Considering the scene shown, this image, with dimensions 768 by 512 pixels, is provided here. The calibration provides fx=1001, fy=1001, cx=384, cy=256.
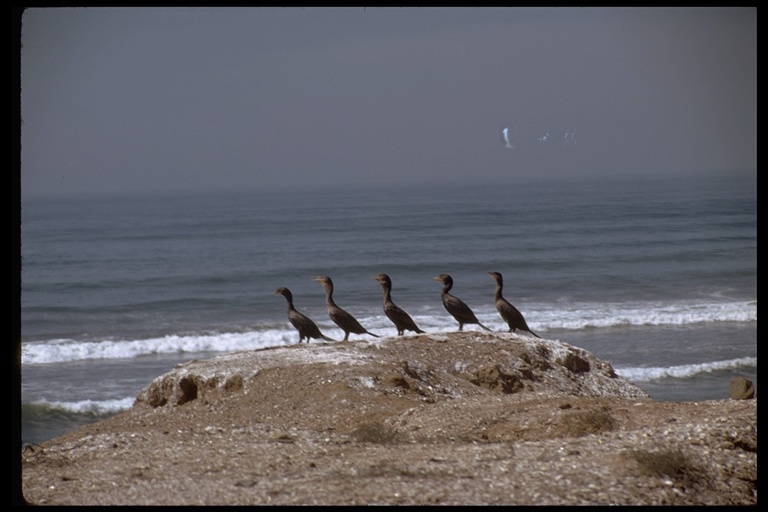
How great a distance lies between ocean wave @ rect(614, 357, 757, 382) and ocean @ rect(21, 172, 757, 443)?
0.20 feet

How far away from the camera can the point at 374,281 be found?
3703 cm

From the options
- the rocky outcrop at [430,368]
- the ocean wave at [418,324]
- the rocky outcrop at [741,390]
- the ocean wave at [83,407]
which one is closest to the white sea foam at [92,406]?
the ocean wave at [83,407]

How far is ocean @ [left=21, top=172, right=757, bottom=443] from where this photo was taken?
73.7 feet

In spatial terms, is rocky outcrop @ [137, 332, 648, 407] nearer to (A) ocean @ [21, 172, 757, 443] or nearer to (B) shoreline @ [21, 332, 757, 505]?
(B) shoreline @ [21, 332, 757, 505]

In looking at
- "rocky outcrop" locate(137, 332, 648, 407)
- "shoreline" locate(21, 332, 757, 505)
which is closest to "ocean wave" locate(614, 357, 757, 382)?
"rocky outcrop" locate(137, 332, 648, 407)

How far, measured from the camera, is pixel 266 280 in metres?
38.2

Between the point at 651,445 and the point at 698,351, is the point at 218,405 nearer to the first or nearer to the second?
the point at 651,445

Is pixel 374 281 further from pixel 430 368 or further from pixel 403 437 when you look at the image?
pixel 403 437

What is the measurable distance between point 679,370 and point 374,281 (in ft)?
57.9

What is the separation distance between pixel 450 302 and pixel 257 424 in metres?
5.04

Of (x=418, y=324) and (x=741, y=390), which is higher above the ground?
(x=741, y=390)

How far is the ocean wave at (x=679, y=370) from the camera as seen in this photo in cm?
2027

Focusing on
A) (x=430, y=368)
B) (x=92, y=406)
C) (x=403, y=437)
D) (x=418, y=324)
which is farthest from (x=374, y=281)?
(x=403, y=437)
